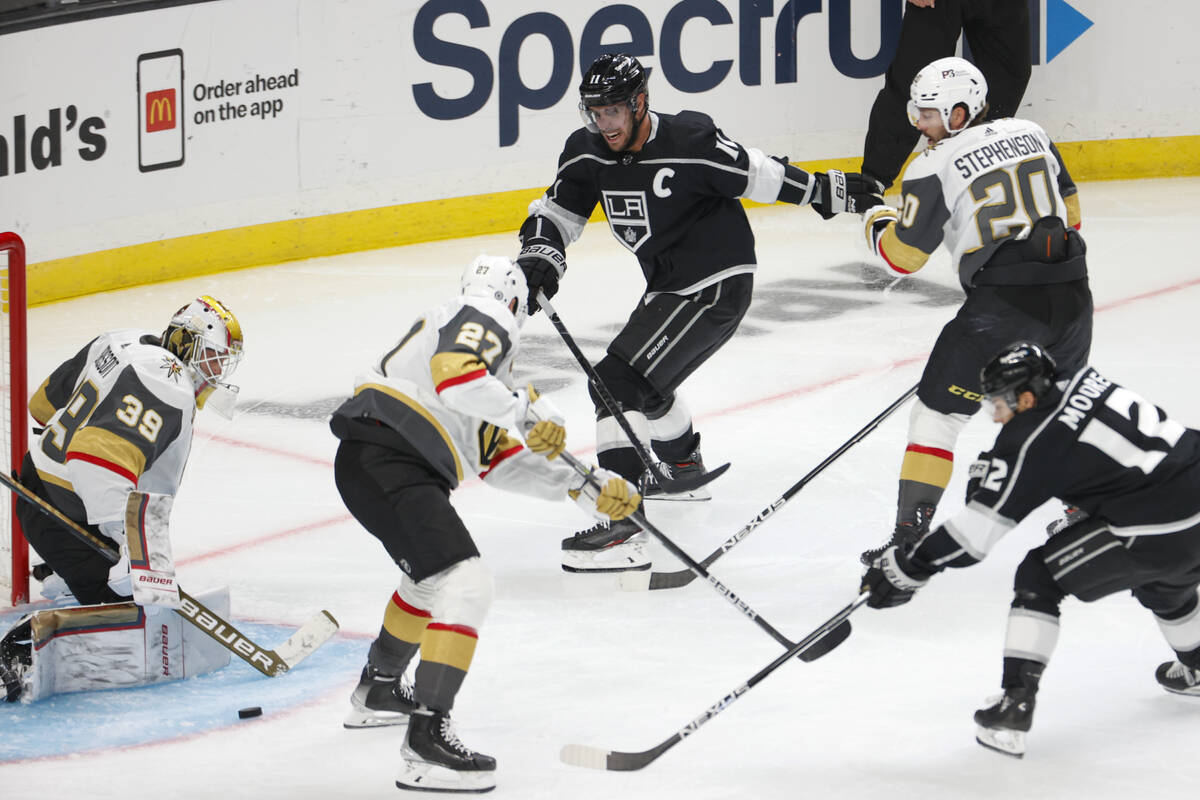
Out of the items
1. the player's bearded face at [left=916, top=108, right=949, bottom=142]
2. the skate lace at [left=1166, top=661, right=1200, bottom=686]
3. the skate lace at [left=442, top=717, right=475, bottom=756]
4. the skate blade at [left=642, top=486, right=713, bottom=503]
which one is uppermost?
the player's bearded face at [left=916, top=108, right=949, bottom=142]

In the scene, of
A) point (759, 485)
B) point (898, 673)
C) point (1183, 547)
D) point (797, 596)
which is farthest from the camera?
point (759, 485)

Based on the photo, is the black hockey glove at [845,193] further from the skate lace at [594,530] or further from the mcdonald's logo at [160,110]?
the mcdonald's logo at [160,110]

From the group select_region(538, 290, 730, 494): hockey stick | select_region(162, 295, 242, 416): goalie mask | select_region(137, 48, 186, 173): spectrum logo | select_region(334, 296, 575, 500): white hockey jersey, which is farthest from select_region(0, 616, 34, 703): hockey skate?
select_region(137, 48, 186, 173): spectrum logo

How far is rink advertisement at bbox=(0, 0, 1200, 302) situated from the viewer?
716 cm

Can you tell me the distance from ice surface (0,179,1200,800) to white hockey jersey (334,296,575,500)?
0.59 meters

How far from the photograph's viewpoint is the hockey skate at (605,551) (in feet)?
14.8

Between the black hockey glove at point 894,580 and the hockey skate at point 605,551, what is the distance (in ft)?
4.12

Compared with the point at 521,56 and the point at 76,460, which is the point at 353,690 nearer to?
the point at 76,460

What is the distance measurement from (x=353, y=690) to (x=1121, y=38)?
654cm

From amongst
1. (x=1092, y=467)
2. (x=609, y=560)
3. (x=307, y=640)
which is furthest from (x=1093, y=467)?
(x=307, y=640)

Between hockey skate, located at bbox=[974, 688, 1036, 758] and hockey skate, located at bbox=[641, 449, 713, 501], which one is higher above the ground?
hockey skate, located at bbox=[974, 688, 1036, 758]

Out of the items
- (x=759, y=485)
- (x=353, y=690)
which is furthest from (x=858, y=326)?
(x=353, y=690)

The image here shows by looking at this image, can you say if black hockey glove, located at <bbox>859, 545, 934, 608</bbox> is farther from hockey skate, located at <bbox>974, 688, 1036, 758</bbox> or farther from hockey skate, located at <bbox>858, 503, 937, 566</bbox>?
hockey skate, located at <bbox>858, 503, 937, 566</bbox>

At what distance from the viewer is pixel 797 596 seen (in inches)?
169
